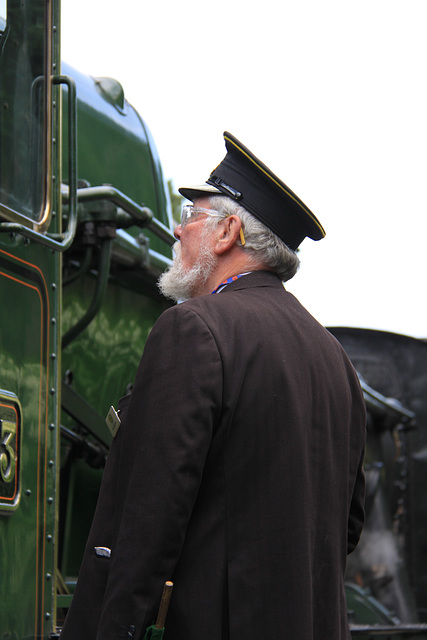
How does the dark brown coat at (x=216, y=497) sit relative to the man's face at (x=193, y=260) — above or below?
below

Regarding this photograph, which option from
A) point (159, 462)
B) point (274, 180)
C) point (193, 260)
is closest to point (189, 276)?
point (193, 260)

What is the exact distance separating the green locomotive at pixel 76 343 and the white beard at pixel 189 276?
407 mm

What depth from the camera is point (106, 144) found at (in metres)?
3.92

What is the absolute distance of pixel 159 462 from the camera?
4.91ft

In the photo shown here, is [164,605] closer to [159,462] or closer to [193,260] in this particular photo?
[159,462]

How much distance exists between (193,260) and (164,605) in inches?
28.7

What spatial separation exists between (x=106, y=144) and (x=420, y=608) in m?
3.53

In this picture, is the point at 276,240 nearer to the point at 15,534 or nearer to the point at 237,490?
the point at 237,490

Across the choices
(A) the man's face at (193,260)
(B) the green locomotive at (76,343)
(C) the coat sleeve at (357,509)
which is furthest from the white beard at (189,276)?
(C) the coat sleeve at (357,509)

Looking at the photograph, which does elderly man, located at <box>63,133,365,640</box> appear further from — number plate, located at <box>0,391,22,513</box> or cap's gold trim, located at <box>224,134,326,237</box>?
number plate, located at <box>0,391,22,513</box>

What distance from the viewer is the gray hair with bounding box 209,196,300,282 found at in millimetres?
1824

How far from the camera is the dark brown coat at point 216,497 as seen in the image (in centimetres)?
148

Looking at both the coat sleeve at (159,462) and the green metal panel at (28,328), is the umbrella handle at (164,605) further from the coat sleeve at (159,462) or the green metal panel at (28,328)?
the green metal panel at (28,328)

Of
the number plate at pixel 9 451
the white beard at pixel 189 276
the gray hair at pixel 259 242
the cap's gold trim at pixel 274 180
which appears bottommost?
the number plate at pixel 9 451
